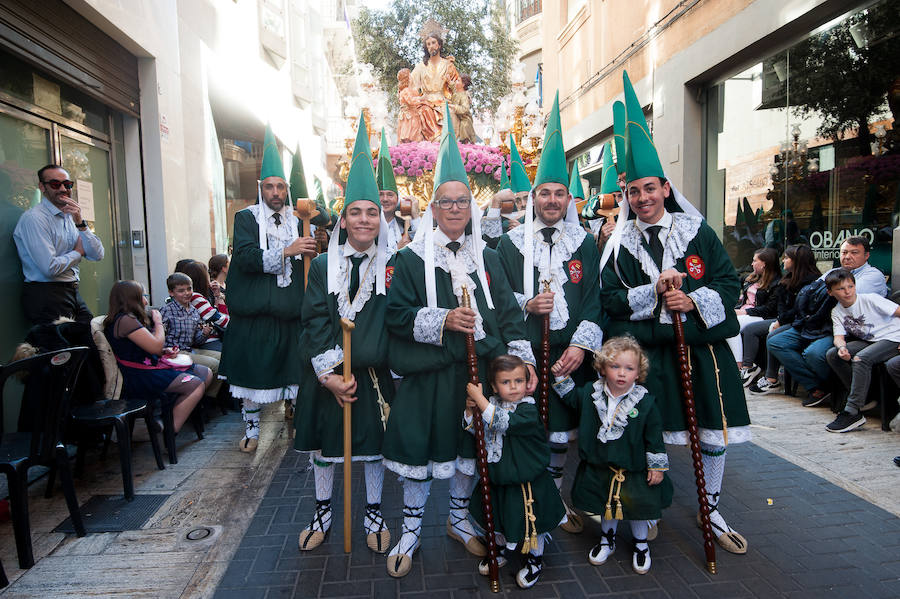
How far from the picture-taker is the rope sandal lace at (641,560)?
2.95m

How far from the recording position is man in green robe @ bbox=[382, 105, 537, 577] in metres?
2.93

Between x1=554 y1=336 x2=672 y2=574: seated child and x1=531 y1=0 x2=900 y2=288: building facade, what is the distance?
14.5ft

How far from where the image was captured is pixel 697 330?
10.3 feet

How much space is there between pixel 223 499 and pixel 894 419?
5692mm

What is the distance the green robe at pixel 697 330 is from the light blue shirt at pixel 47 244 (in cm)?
471

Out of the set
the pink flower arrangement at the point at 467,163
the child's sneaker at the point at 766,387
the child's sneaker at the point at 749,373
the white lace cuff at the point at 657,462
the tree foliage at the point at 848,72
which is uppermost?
the tree foliage at the point at 848,72

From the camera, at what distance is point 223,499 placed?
3961 mm

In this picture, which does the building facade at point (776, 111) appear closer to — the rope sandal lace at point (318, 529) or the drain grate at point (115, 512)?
the rope sandal lace at point (318, 529)

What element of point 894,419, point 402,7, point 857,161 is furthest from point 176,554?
point 402,7

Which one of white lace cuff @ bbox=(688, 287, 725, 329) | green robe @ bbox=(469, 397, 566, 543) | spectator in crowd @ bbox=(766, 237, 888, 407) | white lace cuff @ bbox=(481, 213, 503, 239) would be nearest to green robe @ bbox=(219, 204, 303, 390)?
white lace cuff @ bbox=(481, 213, 503, 239)

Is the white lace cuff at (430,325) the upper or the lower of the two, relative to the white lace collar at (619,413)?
upper

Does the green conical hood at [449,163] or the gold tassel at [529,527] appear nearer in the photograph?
the gold tassel at [529,527]

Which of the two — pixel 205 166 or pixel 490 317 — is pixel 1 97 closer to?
pixel 205 166

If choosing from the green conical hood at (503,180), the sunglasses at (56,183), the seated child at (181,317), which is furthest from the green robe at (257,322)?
the green conical hood at (503,180)
